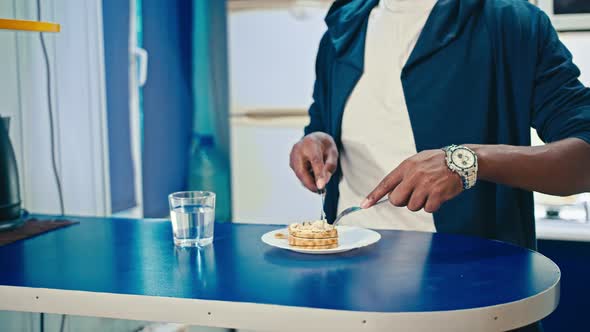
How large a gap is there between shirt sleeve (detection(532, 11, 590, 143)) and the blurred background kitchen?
3.10ft

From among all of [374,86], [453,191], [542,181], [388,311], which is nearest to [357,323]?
[388,311]

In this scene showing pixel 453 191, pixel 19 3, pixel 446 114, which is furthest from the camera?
Answer: pixel 19 3

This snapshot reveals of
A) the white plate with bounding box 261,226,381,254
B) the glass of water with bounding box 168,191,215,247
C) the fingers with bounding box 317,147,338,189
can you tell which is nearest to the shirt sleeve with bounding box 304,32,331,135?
the fingers with bounding box 317,147,338,189

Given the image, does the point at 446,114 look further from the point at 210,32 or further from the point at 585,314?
the point at 210,32

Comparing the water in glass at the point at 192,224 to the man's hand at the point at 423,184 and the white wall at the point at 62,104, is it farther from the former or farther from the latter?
the white wall at the point at 62,104

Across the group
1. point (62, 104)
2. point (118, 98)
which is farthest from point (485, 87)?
point (118, 98)

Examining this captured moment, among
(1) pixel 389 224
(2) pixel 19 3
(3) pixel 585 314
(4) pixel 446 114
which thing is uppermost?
(2) pixel 19 3

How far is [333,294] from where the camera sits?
982mm

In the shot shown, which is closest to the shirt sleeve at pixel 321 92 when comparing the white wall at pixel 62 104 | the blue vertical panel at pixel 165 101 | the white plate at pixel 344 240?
the white plate at pixel 344 240

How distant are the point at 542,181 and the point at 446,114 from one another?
32 centimetres

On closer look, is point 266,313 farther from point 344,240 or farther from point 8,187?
point 8,187

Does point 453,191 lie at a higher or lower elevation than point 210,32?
lower

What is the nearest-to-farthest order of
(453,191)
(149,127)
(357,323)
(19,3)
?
(357,323) < (453,191) < (19,3) < (149,127)

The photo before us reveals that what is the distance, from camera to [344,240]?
1280 millimetres
